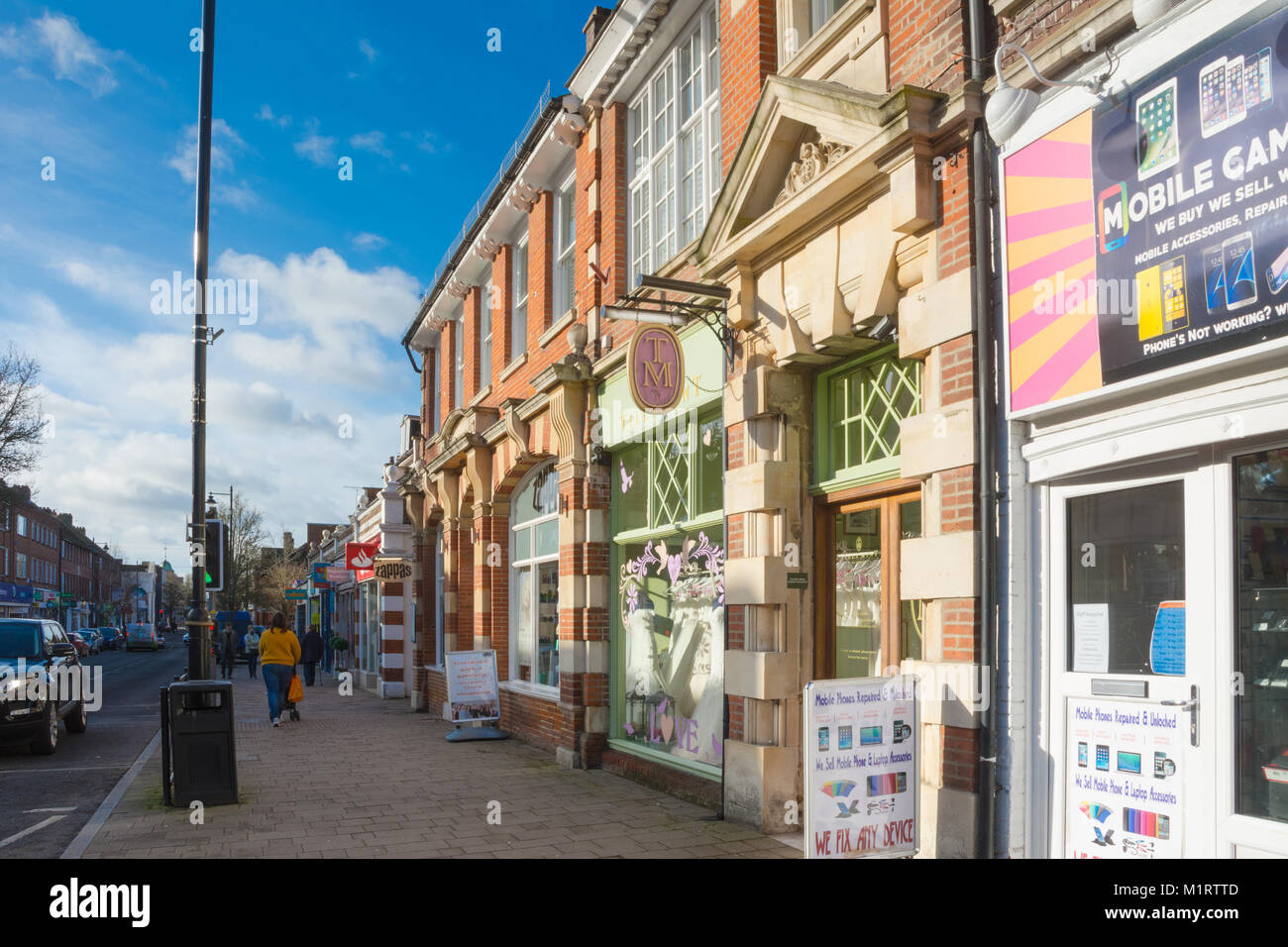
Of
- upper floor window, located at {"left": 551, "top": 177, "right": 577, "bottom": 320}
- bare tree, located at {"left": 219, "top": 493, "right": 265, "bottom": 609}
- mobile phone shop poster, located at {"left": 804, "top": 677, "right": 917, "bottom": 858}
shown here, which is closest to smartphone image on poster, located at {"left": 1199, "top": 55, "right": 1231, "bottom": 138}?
mobile phone shop poster, located at {"left": 804, "top": 677, "right": 917, "bottom": 858}

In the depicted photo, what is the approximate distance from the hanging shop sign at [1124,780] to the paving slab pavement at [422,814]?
2398 millimetres

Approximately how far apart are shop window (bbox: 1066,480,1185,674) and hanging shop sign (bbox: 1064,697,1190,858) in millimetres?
230

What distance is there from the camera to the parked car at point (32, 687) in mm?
12547

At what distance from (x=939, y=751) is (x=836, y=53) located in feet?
16.5

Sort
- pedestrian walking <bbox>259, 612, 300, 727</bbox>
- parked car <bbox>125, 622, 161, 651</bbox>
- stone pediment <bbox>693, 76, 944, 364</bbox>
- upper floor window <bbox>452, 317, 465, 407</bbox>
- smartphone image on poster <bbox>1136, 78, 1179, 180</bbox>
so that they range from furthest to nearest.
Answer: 1. parked car <bbox>125, 622, 161, 651</bbox>
2. upper floor window <bbox>452, 317, 465, 407</bbox>
3. pedestrian walking <bbox>259, 612, 300, 727</bbox>
4. stone pediment <bbox>693, 76, 944, 364</bbox>
5. smartphone image on poster <bbox>1136, 78, 1179, 180</bbox>

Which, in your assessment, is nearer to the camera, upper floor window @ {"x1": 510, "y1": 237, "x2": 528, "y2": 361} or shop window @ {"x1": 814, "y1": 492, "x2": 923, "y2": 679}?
shop window @ {"x1": 814, "y1": 492, "x2": 923, "y2": 679}

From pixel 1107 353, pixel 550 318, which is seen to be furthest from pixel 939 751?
pixel 550 318

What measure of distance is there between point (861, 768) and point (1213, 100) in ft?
12.0

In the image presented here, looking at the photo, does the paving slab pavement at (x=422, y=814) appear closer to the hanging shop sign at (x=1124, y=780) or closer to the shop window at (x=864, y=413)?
the hanging shop sign at (x=1124, y=780)

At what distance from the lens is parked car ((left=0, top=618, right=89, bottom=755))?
12547mm

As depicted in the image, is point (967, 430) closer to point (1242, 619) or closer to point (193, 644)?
point (1242, 619)

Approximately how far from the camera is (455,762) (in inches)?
473

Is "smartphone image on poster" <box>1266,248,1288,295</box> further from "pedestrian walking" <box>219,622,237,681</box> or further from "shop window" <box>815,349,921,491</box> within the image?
"pedestrian walking" <box>219,622,237,681</box>

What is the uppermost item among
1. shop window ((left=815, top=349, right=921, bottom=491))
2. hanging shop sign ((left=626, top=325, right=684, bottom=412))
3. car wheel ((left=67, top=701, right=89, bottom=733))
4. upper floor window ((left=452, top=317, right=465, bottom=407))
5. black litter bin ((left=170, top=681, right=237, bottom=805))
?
upper floor window ((left=452, top=317, right=465, bottom=407))
